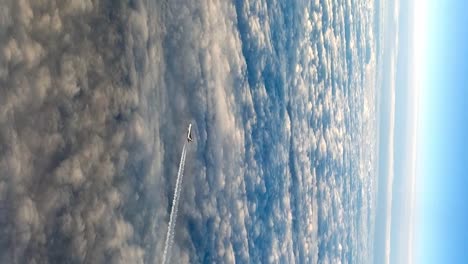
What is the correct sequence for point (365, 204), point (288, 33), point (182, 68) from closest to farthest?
point (182, 68) < point (288, 33) < point (365, 204)

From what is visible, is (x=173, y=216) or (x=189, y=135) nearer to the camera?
(x=173, y=216)

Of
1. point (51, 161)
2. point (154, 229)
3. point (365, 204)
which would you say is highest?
point (51, 161)

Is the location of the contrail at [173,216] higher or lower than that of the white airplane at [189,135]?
lower

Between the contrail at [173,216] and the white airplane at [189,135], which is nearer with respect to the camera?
the contrail at [173,216]

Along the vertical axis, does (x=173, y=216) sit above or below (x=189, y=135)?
below

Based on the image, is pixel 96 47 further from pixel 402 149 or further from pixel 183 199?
pixel 402 149

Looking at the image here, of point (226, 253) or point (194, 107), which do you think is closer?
Answer: point (194, 107)

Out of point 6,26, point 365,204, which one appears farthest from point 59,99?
point 365,204

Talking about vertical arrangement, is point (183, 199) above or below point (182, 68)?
below

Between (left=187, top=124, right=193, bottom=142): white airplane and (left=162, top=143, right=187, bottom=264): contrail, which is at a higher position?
(left=187, top=124, right=193, bottom=142): white airplane

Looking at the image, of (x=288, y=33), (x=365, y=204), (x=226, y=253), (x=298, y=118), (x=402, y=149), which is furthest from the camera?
(x=402, y=149)

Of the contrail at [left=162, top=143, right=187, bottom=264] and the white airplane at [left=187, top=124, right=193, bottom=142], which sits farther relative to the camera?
the white airplane at [left=187, top=124, right=193, bottom=142]
